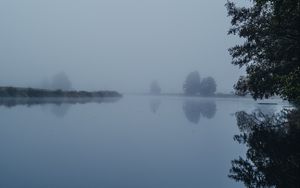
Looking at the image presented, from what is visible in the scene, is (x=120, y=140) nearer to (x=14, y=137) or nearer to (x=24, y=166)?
(x=14, y=137)

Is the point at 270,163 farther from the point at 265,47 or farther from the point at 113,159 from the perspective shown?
the point at 265,47

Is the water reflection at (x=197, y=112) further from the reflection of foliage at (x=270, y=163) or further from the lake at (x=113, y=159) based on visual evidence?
the reflection of foliage at (x=270, y=163)

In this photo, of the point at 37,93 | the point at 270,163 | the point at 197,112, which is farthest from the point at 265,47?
the point at 37,93

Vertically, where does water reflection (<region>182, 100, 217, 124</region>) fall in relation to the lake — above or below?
above

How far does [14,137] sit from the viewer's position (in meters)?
24.8

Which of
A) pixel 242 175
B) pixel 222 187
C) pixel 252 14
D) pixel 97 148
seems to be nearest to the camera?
pixel 222 187

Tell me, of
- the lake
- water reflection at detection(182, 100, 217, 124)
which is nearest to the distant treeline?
water reflection at detection(182, 100, 217, 124)

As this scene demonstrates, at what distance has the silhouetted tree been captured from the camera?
29.6m

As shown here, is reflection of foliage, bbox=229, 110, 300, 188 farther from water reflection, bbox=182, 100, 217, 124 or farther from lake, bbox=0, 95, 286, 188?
water reflection, bbox=182, 100, 217, 124

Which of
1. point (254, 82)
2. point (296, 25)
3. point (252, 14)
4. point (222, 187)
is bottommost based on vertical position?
point (222, 187)

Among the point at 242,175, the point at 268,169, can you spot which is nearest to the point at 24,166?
the point at 242,175

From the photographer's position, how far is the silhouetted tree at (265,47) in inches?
1165

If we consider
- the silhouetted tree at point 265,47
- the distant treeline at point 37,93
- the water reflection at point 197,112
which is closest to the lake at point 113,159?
the silhouetted tree at point 265,47

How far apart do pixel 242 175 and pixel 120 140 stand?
12.2 meters
